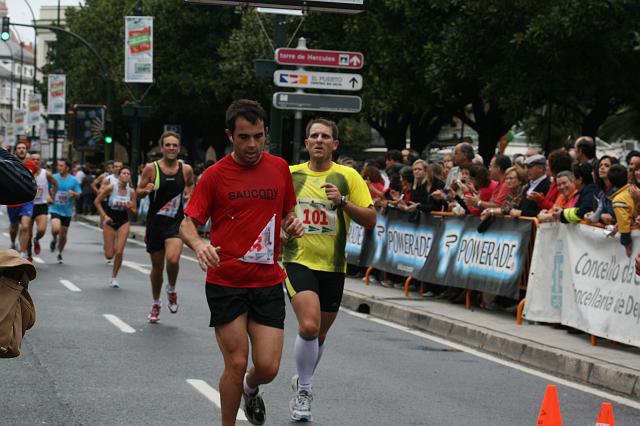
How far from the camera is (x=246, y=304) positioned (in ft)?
22.9

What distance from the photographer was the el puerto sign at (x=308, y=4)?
60.0ft

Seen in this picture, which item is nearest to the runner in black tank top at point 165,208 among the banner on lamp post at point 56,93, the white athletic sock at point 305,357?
the white athletic sock at point 305,357

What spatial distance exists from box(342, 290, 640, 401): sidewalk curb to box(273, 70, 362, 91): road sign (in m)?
4.25

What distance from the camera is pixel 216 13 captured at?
4847cm

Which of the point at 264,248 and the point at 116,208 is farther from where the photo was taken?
the point at 116,208

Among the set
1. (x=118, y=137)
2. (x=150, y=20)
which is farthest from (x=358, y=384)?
(x=118, y=137)

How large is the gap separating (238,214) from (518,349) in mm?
5242

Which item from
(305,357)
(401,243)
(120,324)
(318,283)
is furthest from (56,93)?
(305,357)

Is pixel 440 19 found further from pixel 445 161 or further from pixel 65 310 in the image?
pixel 65 310

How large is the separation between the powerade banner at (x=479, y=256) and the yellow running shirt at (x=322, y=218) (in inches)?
215

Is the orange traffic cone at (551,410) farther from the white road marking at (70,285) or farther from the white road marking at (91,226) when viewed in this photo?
the white road marking at (91,226)

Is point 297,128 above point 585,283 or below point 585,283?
above

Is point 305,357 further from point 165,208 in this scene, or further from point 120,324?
point 165,208

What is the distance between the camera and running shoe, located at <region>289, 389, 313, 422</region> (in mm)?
8094
